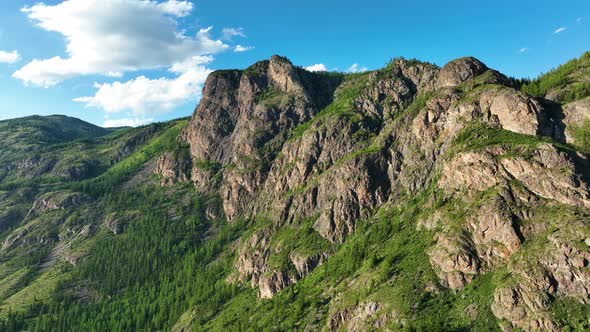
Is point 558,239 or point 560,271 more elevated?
point 558,239

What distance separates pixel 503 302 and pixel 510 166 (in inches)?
2771

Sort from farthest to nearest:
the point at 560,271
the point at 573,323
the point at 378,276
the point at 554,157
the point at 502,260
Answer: the point at 378,276 < the point at 554,157 < the point at 502,260 < the point at 560,271 < the point at 573,323

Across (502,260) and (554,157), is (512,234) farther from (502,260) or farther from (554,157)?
(554,157)

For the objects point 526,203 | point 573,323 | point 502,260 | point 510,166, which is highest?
point 510,166

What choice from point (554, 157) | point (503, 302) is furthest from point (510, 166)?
point (503, 302)

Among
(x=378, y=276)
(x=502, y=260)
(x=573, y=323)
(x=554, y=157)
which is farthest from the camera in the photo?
(x=378, y=276)

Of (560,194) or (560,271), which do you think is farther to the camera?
(560,194)

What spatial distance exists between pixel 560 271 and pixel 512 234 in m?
25.2

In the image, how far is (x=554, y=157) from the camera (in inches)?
7141

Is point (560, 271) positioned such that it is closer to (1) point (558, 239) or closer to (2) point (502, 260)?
(1) point (558, 239)

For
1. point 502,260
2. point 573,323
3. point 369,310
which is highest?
point 502,260

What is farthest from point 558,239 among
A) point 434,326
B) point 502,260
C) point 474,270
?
point 434,326

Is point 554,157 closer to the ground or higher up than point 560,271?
higher up

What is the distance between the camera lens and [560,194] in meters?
170
